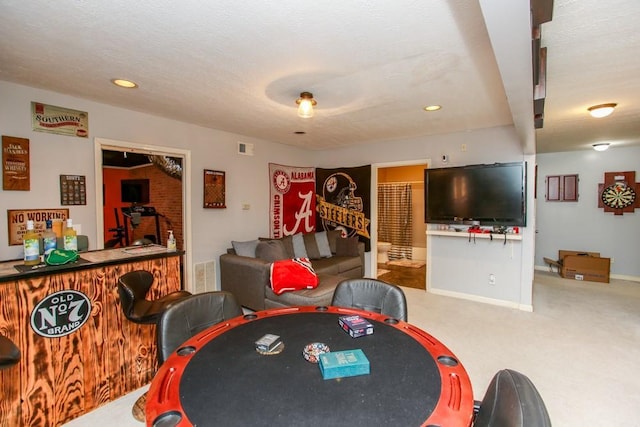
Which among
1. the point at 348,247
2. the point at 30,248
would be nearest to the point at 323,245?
the point at 348,247

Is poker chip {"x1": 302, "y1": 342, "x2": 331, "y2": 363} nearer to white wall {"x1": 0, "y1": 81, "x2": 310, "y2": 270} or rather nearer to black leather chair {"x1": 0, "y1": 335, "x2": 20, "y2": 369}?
black leather chair {"x1": 0, "y1": 335, "x2": 20, "y2": 369}

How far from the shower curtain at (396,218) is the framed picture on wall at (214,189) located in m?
4.43

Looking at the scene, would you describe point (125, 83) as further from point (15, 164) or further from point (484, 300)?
point (484, 300)

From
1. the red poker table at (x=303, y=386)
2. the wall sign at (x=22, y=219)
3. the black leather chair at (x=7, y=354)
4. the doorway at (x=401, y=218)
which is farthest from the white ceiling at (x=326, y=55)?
the doorway at (x=401, y=218)

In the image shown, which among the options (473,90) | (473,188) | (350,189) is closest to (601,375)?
(473,188)

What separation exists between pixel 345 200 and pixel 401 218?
2445mm

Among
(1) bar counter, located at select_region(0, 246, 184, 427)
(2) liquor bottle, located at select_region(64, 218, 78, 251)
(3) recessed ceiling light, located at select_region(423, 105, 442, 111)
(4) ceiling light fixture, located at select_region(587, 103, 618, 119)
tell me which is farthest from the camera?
(3) recessed ceiling light, located at select_region(423, 105, 442, 111)

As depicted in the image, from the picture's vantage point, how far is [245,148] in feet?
15.0

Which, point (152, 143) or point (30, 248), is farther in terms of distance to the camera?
point (152, 143)

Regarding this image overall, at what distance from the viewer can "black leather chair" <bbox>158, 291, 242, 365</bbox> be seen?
1.64 meters

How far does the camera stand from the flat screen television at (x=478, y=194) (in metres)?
3.84

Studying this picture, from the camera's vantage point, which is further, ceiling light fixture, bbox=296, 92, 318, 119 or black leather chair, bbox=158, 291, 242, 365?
ceiling light fixture, bbox=296, 92, 318, 119

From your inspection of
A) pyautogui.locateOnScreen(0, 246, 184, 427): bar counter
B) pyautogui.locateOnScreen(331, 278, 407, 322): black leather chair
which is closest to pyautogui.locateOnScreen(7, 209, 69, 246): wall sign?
pyautogui.locateOnScreen(0, 246, 184, 427): bar counter

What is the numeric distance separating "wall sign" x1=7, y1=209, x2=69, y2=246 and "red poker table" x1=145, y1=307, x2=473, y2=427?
223cm
